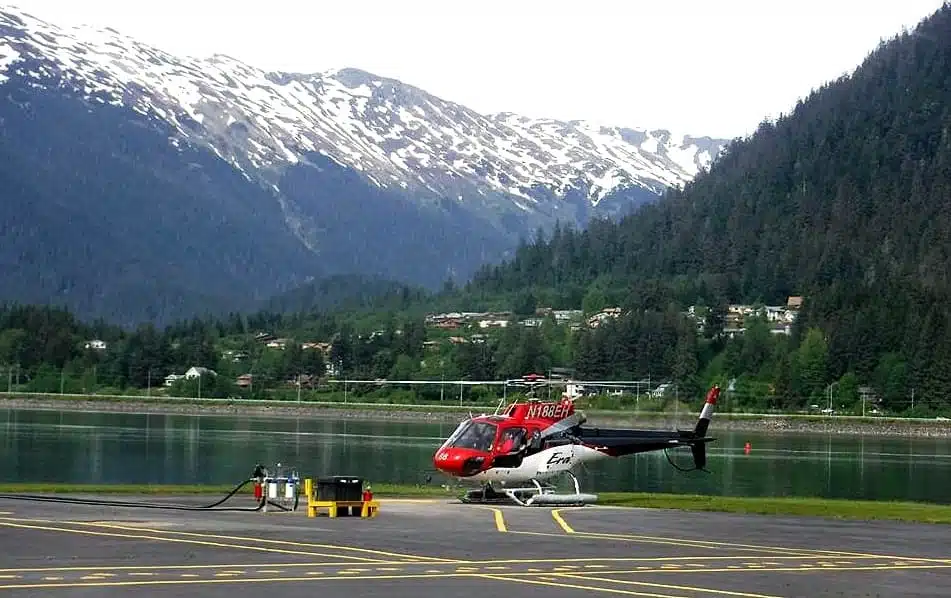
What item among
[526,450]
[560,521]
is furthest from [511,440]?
[560,521]

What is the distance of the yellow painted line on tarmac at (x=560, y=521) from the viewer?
36.8 metres

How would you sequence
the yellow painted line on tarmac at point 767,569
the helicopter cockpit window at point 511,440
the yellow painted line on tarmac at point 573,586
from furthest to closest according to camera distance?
1. the helicopter cockpit window at point 511,440
2. the yellow painted line on tarmac at point 767,569
3. the yellow painted line on tarmac at point 573,586

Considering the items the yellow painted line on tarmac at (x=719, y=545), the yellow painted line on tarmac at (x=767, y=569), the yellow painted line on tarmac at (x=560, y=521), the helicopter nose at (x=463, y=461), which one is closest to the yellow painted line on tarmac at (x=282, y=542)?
the yellow painted line on tarmac at (x=767, y=569)

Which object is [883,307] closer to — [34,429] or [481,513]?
[34,429]

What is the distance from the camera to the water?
72750 mm

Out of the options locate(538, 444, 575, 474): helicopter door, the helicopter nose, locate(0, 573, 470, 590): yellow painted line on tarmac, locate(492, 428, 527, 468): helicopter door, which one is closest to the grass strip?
locate(538, 444, 575, 474): helicopter door

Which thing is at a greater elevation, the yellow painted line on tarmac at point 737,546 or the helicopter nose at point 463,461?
the helicopter nose at point 463,461

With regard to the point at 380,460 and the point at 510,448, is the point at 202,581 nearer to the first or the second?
the point at 510,448

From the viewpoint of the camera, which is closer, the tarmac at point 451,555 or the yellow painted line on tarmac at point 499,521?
the tarmac at point 451,555

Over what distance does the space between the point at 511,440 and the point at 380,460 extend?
45.6 metres

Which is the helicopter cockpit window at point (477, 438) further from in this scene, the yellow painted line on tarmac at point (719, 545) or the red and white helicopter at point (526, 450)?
the yellow painted line on tarmac at point (719, 545)

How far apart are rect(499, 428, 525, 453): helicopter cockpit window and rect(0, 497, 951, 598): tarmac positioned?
500 cm

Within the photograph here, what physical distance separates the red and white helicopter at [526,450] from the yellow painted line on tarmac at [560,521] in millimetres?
2539

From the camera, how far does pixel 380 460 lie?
9150 cm
